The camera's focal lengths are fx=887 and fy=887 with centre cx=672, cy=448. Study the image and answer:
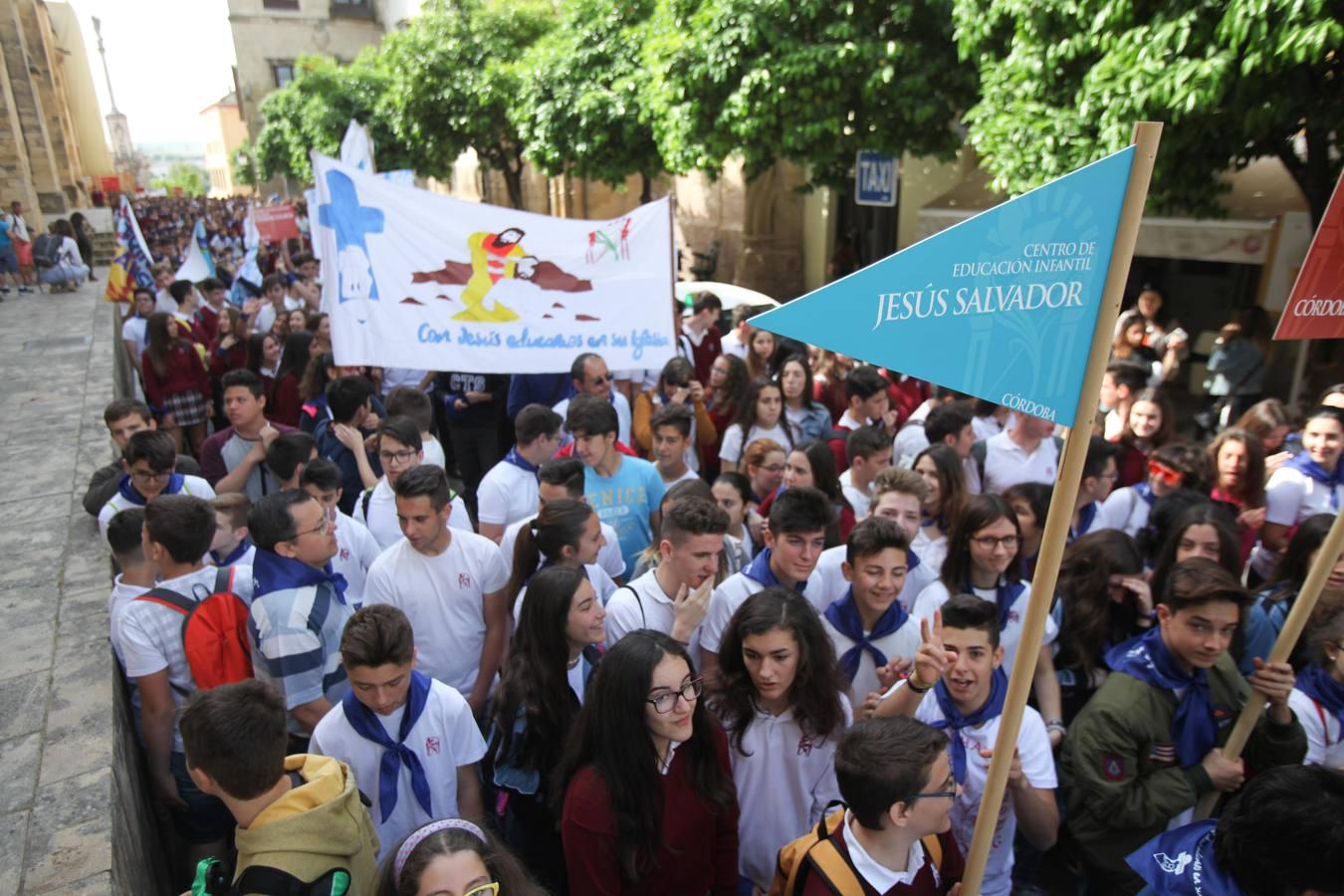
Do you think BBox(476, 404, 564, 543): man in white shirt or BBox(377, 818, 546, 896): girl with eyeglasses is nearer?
BBox(377, 818, 546, 896): girl with eyeglasses

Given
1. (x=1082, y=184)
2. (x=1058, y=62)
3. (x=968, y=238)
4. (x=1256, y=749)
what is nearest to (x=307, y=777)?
(x=968, y=238)

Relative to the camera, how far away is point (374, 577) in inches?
139

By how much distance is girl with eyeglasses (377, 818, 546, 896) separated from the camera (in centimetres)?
190

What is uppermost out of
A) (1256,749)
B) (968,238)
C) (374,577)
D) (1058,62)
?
(1058,62)

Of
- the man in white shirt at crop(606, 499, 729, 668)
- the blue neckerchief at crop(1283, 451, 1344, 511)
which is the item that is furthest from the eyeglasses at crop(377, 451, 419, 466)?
the blue neckerchief at crop(1283, 451, 1344, 511)

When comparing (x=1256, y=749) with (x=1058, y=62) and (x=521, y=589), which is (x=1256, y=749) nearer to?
(x=521, y=589)

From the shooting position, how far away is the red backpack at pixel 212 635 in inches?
120

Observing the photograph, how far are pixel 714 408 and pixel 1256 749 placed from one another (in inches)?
158

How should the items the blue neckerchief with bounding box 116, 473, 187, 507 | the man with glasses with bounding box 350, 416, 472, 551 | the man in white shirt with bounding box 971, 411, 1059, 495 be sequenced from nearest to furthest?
the blue neckerchief with bounding box 116, 473, 187, 507
the man with glasses with bounding box 350, 416, 472, 551
the man in white shirt with bounding box 971, 411, 1059, 495

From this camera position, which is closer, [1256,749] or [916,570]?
[1256,749]

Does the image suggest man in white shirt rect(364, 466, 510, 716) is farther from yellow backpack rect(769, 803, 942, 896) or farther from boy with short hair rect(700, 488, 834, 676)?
yellow backpack rect(769, 803, 942, 896)

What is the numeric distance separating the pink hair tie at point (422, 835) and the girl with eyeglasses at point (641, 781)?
0.35 meters

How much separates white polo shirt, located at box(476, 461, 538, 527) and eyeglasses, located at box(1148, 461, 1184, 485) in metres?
3.21

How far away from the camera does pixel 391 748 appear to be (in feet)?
8.67
